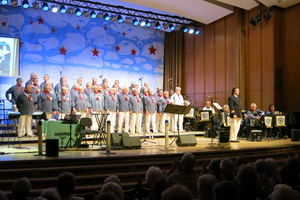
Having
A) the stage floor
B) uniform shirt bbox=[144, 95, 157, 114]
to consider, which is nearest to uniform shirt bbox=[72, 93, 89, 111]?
uniform shirt bbox=[144, 95, 157, 114]

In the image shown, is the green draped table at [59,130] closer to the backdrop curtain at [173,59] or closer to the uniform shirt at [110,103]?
the uniform shirt at [110,103]

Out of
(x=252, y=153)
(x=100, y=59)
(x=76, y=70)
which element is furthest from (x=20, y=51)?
(x=252, y=153)

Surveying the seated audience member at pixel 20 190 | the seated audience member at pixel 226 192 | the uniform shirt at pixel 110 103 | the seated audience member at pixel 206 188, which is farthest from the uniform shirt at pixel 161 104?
the seated audience member at pixel 226 192

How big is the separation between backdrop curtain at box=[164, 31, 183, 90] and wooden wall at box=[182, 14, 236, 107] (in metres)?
0.29

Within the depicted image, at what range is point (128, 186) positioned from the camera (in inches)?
229

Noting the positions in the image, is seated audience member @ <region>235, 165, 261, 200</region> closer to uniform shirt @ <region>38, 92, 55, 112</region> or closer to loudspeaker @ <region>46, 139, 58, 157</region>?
loudspeaker @ <region>46, 139, 58, 157</region>

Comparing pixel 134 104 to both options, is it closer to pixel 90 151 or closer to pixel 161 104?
pixel 161 104

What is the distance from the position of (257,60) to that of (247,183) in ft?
35.5

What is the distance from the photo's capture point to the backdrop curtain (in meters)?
16.0

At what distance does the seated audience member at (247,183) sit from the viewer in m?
2.96

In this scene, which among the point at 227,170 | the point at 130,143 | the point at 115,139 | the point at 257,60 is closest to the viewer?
the point at 227,170

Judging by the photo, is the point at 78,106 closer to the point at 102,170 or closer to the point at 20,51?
the point at 20,51

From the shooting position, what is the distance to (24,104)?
9.96m

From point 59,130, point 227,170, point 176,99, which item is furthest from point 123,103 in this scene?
point 227,170
